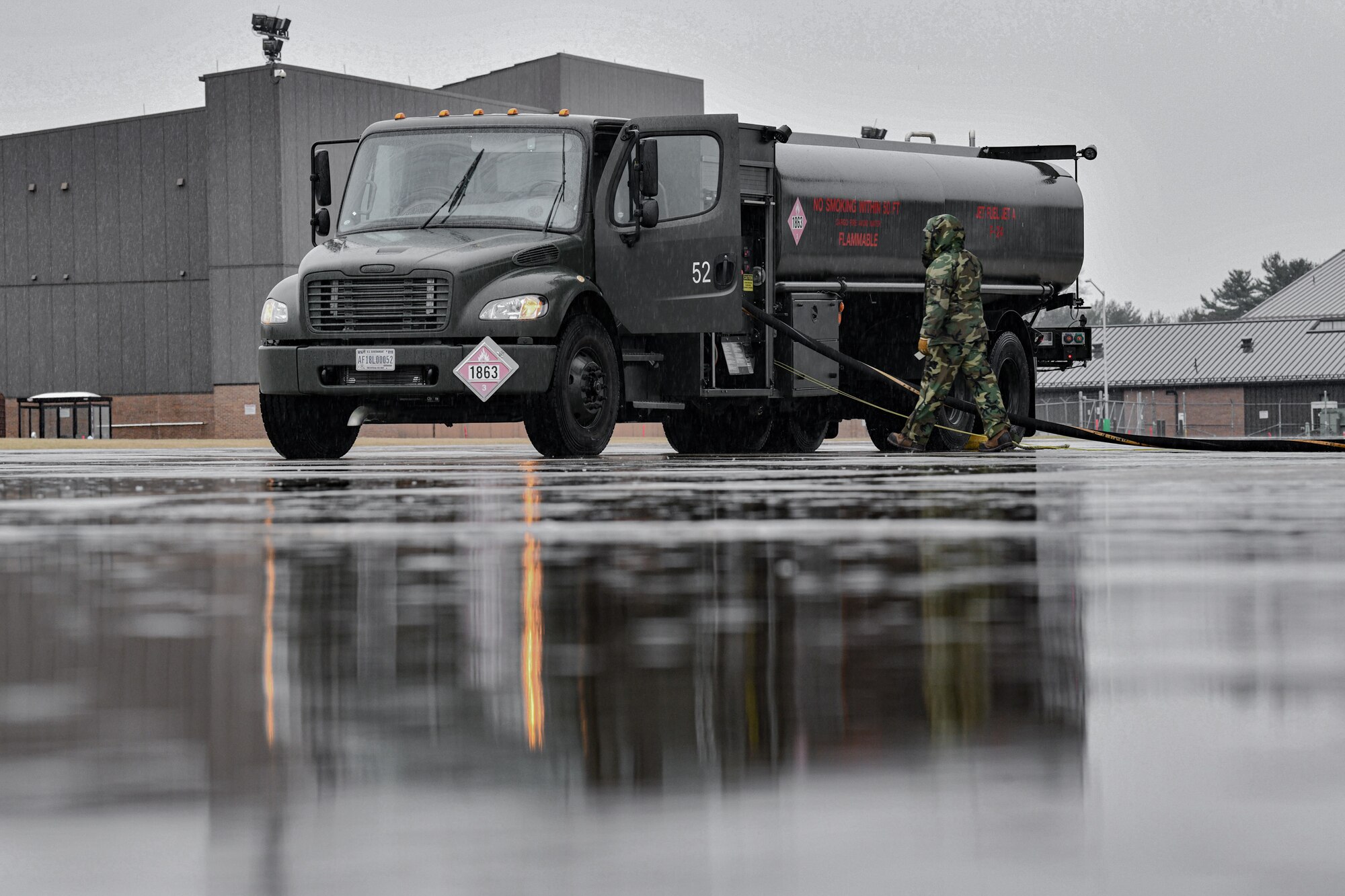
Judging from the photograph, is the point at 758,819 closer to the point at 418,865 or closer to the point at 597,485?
the point at 418,865

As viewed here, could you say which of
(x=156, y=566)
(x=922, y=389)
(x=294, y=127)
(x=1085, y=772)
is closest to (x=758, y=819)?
(x=1085, y=772)

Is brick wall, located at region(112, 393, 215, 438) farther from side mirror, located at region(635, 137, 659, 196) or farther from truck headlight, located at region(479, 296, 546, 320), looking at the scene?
truck headlight, located at region(479, 296, 546, 320)

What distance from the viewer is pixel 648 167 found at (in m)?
17.7

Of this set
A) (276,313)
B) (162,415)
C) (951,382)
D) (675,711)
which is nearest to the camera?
(675,711)

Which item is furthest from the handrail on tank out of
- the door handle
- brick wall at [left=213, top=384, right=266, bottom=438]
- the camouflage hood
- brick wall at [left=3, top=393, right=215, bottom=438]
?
brick wall at [left=3, top=393, right=215, bottom=438]

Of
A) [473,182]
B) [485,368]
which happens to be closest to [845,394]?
[473,182]

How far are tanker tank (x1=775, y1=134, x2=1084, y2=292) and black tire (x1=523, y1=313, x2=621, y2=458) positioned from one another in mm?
2648

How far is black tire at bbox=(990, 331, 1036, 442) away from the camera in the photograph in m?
22.5

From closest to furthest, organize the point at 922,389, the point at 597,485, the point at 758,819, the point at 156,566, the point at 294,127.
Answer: the point at 758,819 → the point at 156,566 → the point at 597,485 → the point at 922,389 → the point at 294,127

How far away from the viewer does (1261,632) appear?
4852 mm

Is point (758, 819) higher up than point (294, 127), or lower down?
lower down

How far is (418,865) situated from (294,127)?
5497 cm

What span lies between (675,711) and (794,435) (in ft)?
63.2

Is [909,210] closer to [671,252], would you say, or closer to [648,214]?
[671,252]
